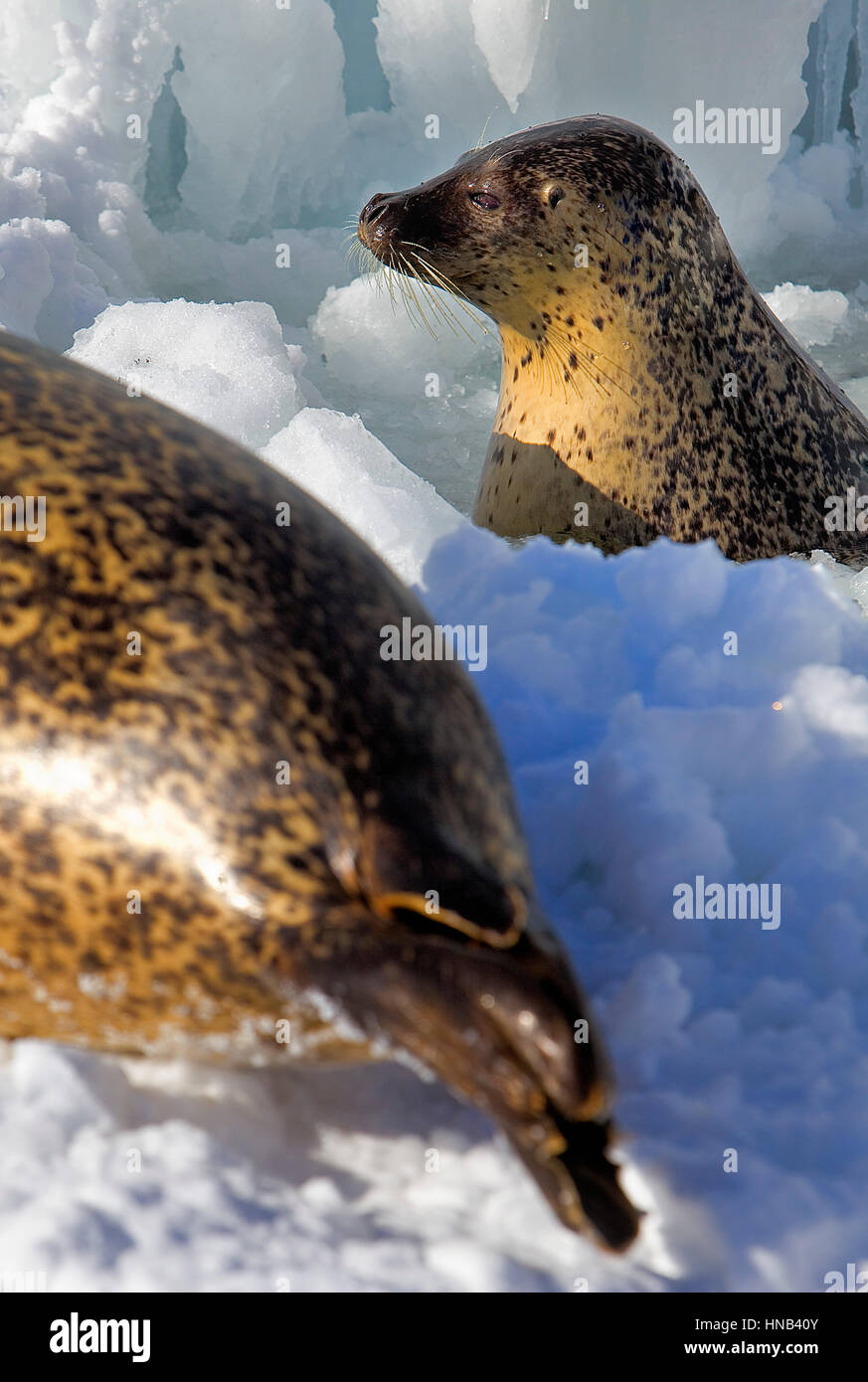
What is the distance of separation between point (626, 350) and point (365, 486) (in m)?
1.04

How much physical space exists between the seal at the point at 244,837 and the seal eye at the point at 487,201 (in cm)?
222

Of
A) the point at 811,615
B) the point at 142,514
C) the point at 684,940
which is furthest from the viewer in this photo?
the point at 811,615

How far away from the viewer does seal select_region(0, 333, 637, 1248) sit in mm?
1167

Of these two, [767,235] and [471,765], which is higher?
[767,235]

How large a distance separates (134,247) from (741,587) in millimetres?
4684

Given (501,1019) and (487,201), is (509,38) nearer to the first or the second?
(487,201)

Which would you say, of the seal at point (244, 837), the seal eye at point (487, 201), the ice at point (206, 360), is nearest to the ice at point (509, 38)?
the ice at point (206, 360)

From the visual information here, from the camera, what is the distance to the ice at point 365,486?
253cm

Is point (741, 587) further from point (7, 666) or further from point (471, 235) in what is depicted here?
point (471, 235)

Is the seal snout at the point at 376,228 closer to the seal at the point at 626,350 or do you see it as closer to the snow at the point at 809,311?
the seal at the point at 626,350

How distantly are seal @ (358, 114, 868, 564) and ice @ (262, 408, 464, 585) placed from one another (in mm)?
592

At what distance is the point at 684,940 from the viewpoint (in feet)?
5.66

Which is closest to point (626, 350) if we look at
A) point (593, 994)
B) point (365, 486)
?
point (365, 486)
